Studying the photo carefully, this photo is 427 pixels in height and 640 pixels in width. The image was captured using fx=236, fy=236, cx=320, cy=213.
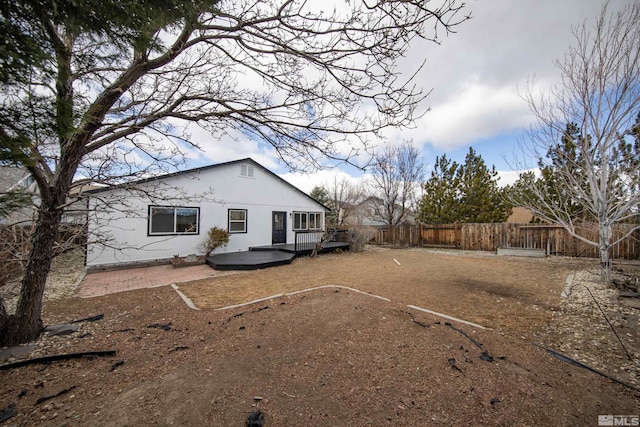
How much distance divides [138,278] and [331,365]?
728 centimetres

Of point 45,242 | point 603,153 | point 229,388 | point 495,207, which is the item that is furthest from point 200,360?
point 495,207

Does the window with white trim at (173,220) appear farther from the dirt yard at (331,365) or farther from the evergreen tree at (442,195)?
the evergreen tree at (442,195)

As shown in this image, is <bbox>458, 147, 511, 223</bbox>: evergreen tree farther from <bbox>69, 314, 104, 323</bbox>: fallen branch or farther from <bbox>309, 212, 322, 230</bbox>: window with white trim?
<bbox>69, 314, 104, 323</bbox>: fallen branch

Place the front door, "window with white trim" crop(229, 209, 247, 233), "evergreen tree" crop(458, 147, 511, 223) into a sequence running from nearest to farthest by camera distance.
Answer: "window with white trim" crop(229, 209, 247, 233)
the front door
"evergreen tree" crop(458, 147, 511, 223)

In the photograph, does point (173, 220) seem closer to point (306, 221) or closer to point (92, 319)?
point (92, 319)

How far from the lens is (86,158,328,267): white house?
27.8 ft

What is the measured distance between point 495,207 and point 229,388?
17.9 meters

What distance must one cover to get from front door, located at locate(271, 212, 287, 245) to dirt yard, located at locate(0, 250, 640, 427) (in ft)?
27.9

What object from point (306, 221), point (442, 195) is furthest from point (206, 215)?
point (442, 195)

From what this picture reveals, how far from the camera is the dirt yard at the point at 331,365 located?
198cm

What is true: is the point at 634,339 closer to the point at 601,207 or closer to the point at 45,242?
the point at 601,207

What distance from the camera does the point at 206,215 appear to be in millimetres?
10742

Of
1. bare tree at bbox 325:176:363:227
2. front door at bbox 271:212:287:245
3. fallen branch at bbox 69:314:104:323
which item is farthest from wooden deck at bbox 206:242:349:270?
bare tree at bbox 325:176:363:227

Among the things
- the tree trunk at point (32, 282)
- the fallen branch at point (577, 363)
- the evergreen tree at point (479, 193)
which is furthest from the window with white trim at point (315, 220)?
the fallen branch at point (577, 363)
